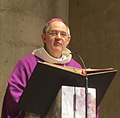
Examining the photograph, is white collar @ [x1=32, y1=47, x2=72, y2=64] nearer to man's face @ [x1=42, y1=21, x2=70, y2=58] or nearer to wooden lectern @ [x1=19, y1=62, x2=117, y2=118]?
man's face @ [x1=42, y1=21, x2=70, y2=58]

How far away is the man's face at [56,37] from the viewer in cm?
278

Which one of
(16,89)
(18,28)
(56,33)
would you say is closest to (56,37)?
(56,33)

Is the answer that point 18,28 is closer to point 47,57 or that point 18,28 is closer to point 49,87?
point 47,57

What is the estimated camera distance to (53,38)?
2785 mm

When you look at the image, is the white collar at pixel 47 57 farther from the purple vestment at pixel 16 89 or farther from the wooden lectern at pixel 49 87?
the wooden lectern at pixel 49 87

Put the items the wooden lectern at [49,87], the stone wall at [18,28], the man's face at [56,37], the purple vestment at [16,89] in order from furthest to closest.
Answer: the stone wall at [18,28]
the man's face at [56,37]
the purple vestment at [16,89]
the wooden lectern at [49,87]

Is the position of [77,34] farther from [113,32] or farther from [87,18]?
[113,32]

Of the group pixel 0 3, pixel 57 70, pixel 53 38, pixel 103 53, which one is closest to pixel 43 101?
pixel 57 70

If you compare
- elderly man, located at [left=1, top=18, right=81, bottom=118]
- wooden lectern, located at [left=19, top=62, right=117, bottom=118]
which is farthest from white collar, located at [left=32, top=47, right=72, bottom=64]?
wooden lectern, located at [left=19, top=62, right=117, bottom=118]

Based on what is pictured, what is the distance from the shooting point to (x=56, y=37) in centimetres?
278

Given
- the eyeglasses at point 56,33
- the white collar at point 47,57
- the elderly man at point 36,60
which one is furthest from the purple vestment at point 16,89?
the eyeglasses at point 56,33

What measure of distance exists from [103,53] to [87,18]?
558 mm

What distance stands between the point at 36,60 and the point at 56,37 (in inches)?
9.2

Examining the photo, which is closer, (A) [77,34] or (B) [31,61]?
(B) [31,61]
